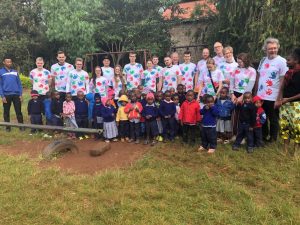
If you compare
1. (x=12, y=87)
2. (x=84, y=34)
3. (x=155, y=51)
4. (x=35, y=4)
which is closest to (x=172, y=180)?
(x=12, y=87)

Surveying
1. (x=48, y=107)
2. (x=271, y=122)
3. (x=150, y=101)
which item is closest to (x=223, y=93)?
(x=271, y=122)

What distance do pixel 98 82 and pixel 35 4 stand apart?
18.6 m

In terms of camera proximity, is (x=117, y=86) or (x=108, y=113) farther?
(x=117, y=86)

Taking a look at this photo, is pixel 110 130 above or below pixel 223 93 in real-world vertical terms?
below

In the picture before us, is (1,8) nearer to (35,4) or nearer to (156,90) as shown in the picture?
(35,4)

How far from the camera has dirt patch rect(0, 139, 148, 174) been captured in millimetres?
5427

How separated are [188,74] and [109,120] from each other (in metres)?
2.00

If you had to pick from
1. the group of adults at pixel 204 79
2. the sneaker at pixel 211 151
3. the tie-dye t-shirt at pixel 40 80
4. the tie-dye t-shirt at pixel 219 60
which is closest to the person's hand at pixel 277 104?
the group of adults at pixel 204 79

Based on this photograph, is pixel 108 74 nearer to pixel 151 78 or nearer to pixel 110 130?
pixel 151 78

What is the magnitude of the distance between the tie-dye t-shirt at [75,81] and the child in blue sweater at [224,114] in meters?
3.26

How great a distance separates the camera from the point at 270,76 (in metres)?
5.55

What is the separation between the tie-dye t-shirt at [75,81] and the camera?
24.6 feet

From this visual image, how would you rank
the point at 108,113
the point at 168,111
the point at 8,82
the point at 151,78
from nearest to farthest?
the point at 168,111
the point at 108,113
the point at 151,78
the point at 8,82

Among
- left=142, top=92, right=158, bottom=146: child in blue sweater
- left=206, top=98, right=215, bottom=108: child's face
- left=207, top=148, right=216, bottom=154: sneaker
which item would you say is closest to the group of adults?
left=206, top=98, right=215, bottom=108: child's face
